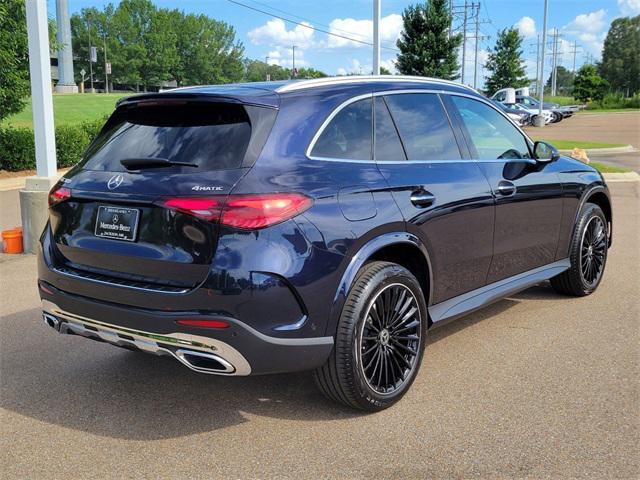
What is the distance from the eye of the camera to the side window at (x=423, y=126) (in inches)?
162

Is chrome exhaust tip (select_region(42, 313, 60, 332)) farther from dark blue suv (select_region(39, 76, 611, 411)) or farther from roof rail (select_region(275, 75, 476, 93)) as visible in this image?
roof rail (select_region(275, 75, 476, 93))

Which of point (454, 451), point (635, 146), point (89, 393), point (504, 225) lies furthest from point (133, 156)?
point (635, 146)

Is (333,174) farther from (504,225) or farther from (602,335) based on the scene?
(602,335)

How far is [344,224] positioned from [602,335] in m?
2.69

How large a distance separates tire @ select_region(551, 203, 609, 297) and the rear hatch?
3.48 metres

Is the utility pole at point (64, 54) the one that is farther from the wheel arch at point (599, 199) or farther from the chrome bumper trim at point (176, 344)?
the chrome bumper trim at point (176, 344)

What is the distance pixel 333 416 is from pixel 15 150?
1551 centimetres

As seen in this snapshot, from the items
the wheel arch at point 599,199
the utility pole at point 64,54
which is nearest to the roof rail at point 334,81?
the wheel arch at point 599,199

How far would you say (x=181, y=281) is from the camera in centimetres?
323

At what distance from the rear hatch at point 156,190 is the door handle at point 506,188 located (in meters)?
2.00

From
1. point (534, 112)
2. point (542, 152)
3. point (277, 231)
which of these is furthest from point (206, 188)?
point (534, 112)

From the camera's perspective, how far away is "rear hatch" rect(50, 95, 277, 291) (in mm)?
3213

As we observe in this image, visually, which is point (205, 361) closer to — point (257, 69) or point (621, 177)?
point (621, 177)

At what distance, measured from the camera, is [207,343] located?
10.4 feet
